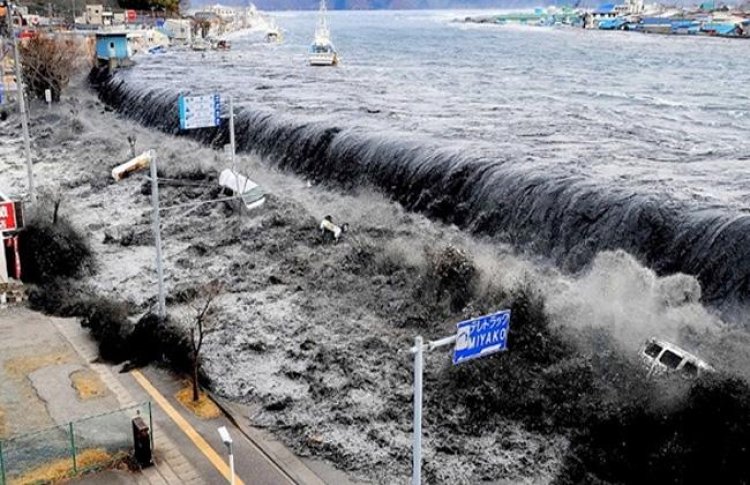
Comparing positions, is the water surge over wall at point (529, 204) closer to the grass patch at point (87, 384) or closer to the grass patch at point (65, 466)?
the grass patch at point (87, 384)

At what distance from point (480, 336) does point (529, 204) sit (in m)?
19.9

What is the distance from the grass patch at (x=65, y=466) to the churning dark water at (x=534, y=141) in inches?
685

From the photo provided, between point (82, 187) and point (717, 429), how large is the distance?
37564mm

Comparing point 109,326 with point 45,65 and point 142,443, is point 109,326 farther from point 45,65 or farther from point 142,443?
point 45,65

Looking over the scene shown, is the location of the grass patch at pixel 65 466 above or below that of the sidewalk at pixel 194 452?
above

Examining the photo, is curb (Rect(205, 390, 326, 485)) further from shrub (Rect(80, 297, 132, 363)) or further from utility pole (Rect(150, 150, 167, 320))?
utility pole (Rect(150, 150, 167, 320))

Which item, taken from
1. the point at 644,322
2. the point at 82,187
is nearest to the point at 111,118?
the point at 82,187

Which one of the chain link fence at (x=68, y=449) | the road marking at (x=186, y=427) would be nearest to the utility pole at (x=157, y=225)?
the road marking at (x=186, y=427)

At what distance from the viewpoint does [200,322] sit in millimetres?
21594

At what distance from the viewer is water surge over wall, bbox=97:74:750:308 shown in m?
25.6

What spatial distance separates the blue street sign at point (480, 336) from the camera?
1243 centimetres

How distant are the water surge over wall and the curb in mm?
13537

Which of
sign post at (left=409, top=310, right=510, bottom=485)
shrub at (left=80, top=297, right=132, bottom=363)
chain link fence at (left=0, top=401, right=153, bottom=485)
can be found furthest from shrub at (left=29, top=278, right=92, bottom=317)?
sign post at (left=409, top=310, right=510, bottom=485)

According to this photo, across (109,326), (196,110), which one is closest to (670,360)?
(109,326)
